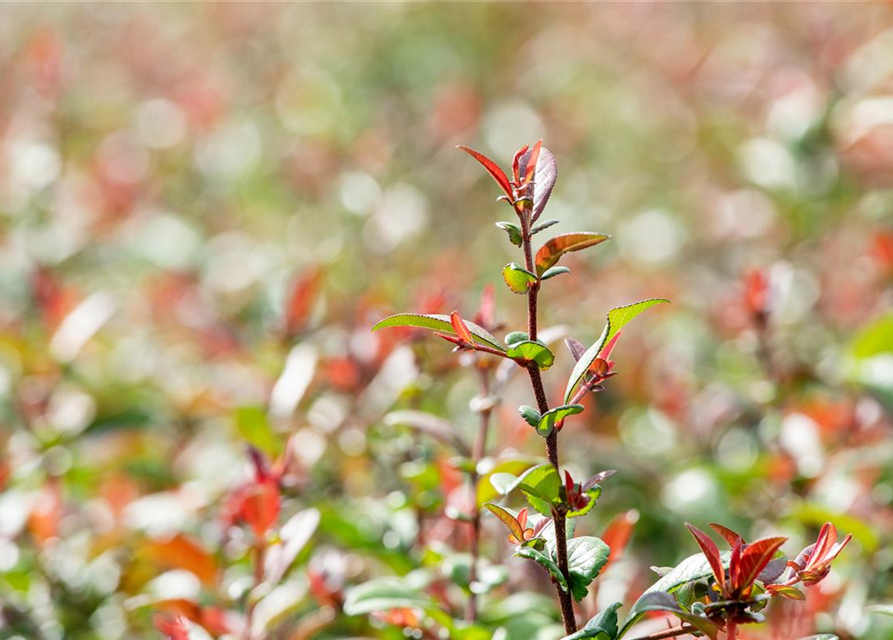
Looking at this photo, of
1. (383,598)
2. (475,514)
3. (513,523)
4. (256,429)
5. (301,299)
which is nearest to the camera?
(513,523)

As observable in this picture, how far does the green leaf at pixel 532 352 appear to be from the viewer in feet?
2.94

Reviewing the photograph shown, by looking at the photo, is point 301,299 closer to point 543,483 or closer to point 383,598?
point 383,598

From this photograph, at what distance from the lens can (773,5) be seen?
16.2 feet

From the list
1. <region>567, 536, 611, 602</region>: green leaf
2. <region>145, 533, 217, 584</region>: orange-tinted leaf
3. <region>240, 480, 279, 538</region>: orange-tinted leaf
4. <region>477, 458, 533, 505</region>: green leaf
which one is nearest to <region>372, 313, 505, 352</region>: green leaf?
<region>567, 536, 611, 602</region>: green leaf

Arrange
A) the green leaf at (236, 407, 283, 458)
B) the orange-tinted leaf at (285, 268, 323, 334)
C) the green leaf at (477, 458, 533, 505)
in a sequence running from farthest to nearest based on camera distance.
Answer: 1. the orange-tinted leaf at (285, 268, 323, 334)
2. the green leaf at (236, 407, 283, 458)
3. the green leaf at (477, 458, 533, 505)

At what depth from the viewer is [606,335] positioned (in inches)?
35.9

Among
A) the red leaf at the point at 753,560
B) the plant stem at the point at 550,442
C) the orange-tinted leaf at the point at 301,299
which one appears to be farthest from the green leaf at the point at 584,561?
the orange-tinted leaf at the point at 301,299

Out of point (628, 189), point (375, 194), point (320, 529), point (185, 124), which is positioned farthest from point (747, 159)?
point (185, 124)

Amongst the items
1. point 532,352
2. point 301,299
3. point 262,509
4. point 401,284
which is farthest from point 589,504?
point 401,284

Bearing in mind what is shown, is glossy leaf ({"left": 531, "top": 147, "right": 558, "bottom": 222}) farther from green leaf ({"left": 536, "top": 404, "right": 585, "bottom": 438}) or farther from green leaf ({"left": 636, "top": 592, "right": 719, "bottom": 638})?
green leaf ({"left": 636, "top": 592, "right": 719, "bottom": 638})

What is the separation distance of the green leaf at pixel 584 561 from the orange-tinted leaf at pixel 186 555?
771mm

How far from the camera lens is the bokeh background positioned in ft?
5.50

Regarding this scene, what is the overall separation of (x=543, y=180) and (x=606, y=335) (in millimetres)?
179

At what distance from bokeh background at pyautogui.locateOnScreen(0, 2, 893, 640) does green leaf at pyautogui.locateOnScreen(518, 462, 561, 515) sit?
0.42m
